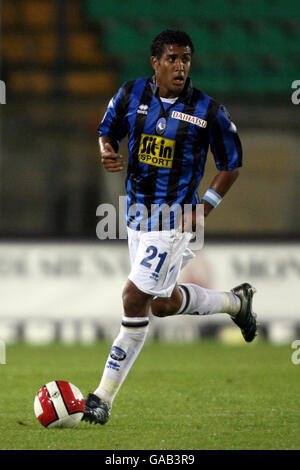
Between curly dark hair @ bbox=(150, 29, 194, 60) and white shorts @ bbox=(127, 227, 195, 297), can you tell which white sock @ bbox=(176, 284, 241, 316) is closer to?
white shorts @ bbox=(127, 227, 195, 297)

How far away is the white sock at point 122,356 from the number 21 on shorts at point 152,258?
28 cm

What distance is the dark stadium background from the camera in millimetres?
10727

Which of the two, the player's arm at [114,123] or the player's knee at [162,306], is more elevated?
the player's arm at [114,123]

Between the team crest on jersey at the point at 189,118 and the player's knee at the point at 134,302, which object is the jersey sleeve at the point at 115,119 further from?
the player's knee at the point at 134,302

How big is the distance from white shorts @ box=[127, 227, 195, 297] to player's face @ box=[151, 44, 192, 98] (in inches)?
31.5

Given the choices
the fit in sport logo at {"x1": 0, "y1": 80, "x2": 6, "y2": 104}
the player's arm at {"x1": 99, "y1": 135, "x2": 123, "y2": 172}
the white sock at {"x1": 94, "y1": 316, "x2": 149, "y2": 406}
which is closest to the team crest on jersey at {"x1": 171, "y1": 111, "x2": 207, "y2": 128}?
the player's arm at {"x1": 99, "y1": 135, "x2": 123, "y2": 172}

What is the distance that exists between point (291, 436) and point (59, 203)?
21.3 ft

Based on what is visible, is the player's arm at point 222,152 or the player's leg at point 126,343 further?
the player's arm at point 222,152

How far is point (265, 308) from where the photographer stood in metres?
10.1

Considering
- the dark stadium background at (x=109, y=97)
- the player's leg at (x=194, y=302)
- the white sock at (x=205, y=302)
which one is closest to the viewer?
the player's leg at (x=194, y=302)

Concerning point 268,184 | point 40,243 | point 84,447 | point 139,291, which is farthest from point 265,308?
point 84,447

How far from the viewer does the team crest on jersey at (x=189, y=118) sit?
532 centimetres

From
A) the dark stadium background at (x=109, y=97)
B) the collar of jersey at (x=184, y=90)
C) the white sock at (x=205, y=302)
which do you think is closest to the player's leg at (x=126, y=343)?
the white sock at (x=205, y=302)

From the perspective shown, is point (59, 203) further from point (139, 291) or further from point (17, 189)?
point (139, 291)
